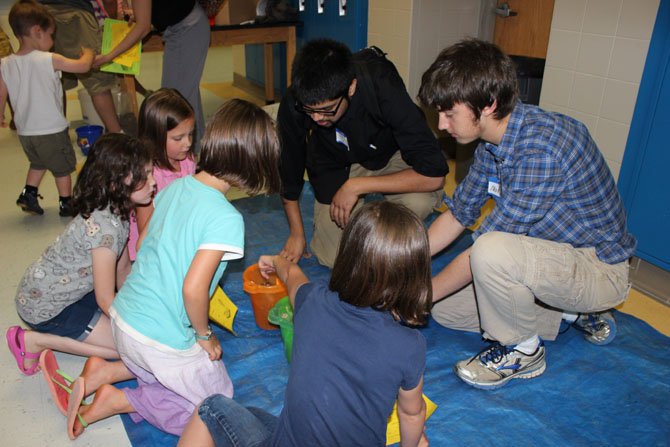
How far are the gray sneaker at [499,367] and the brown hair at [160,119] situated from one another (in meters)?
1.36

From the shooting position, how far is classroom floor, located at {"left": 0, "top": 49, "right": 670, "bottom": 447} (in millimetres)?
1648

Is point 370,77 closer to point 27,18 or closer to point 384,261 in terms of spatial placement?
point 384,261

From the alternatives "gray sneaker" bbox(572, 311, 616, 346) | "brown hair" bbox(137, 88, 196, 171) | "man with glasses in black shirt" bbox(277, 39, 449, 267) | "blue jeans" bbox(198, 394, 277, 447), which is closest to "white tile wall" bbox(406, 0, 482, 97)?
"man with glasses in black shirt" bbox(277, 39, 449, 267)

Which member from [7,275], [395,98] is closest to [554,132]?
[395,98]

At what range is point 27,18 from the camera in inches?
106

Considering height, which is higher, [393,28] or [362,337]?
[393,28]

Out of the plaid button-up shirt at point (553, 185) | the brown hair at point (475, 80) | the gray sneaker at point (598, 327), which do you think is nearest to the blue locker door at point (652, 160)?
the gray sneaker at point (598, 327)

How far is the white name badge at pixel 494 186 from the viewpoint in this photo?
179 cm

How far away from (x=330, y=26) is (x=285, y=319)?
3.05m

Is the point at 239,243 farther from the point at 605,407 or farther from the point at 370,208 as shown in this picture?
the point at 605,407

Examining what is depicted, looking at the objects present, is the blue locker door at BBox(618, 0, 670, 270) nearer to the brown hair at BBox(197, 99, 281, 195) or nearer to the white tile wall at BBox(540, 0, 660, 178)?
the white tile wall at BBox(540, 0, 660, 178)

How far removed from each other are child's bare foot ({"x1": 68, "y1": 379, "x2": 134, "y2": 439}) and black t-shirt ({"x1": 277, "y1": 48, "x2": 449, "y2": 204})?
1.06 meters

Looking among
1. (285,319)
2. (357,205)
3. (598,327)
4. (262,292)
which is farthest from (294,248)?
(598,327)

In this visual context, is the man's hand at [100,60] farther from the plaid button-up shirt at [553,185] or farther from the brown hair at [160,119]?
the plaid button-up shirt at [553,185]
